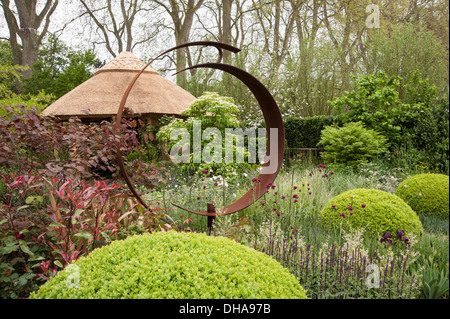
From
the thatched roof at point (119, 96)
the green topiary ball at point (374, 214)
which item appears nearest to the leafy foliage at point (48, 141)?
the green topiary ball at point (374, 214)

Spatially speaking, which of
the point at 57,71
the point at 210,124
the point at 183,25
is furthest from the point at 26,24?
the point at 210,124

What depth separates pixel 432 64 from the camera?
10.4m

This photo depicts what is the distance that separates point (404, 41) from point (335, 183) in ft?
22.8

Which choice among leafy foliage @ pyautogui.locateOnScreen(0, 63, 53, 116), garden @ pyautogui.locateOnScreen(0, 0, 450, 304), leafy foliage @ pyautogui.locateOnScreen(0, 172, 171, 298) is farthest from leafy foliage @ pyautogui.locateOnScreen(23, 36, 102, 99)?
leafy foliage @ pyautogui.locateOnScreen(0, 172, 171, 298)

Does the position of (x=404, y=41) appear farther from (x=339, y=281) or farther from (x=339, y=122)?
(x=339, y=281)

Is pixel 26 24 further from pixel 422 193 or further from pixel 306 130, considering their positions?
pixel 422 193

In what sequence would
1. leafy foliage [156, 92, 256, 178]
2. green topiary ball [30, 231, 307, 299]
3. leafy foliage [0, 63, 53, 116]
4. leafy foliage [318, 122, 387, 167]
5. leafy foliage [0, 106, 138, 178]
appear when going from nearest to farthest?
green topiary ball [30, 231, 307, 299]
leafy foliage [0, 106, 138, 178]
leafy foliage [156, 92, 256, 178]
leafy foliage [318, 122, 387, 167]
leafy foliage [0, 63, 53, 116]

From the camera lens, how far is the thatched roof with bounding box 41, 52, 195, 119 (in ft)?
35.0

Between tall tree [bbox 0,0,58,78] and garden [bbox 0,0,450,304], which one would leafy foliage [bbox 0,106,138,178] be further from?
tall tree [bbox 0,0,58,78]

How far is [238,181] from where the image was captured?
263 inches

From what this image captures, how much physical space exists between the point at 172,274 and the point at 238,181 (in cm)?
499

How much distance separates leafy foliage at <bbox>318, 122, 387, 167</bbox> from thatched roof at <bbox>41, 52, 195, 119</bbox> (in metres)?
5.15

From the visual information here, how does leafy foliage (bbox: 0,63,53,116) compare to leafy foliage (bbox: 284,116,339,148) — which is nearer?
leafy foliage (bbox: 0,63,53,116)
